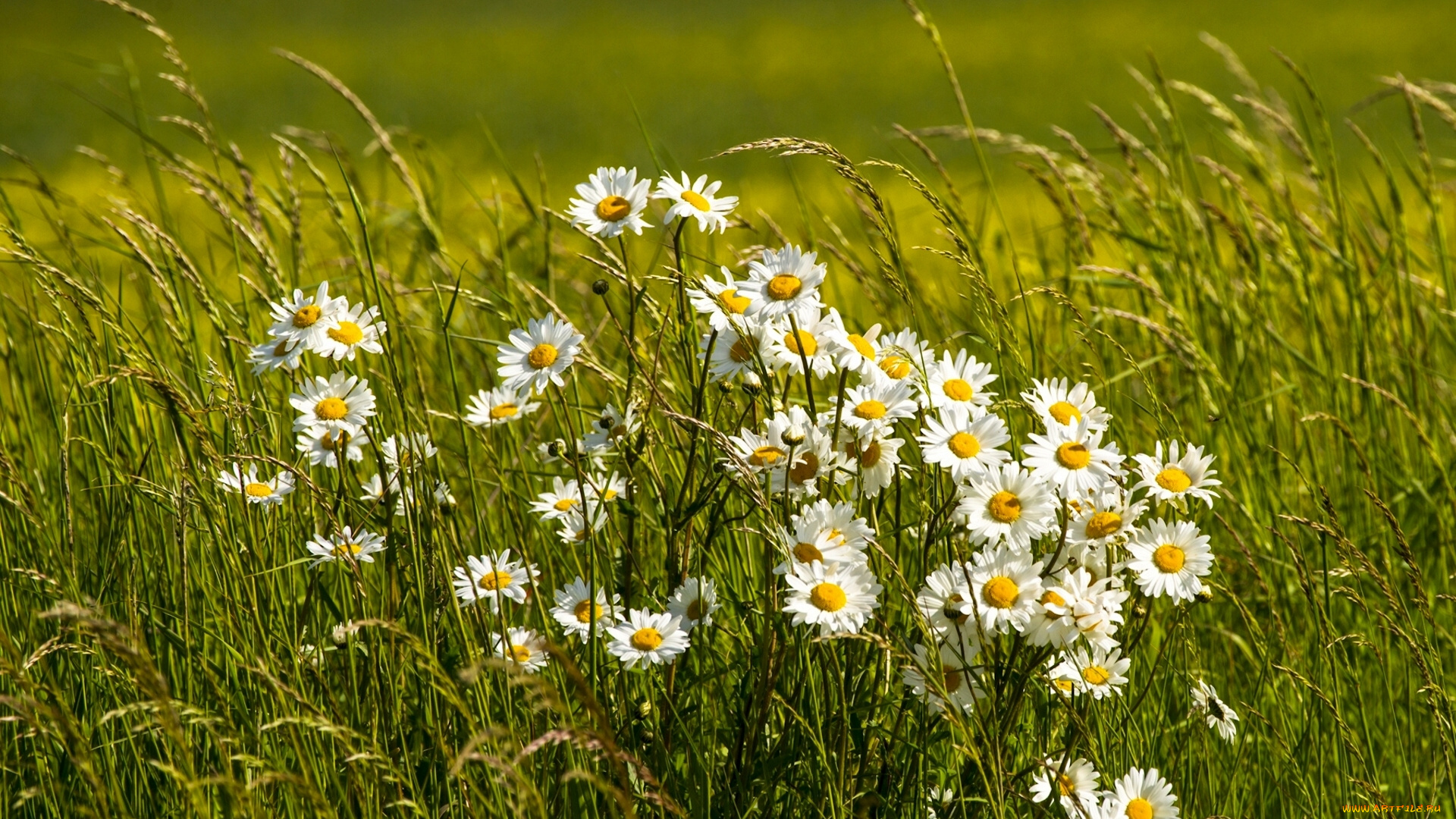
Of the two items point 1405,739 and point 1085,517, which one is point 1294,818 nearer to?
point 1405,739

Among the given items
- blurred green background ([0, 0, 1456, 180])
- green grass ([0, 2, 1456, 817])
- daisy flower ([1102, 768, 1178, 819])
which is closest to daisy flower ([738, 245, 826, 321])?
green grass ([0, 2, 1456, 817])

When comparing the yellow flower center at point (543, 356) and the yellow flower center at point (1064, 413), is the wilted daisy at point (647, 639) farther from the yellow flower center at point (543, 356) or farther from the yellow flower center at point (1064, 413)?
the yellow flower center at point (1064, 413)

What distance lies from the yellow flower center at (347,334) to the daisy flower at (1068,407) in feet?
2.77

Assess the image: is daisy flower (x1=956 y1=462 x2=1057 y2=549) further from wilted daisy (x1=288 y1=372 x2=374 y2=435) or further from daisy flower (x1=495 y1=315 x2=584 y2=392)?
wilted daisy (x1=288 y1=372 x2=374 y2=435)

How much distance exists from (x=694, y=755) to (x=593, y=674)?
156 mm

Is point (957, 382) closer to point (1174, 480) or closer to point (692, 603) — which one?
point (1174, 480)

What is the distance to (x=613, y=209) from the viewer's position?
1.41 m

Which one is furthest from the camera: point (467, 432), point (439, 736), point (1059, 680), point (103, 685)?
point (467, 432)

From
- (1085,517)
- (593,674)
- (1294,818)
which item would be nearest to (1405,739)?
(1294,818)

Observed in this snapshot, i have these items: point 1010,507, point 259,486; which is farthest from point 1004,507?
point 259,486

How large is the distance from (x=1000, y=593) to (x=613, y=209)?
64 centimetres

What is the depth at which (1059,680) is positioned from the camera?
147 centimetres

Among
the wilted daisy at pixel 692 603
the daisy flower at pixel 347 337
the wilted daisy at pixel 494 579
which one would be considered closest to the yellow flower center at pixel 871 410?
the wilted daisy at pixel 692 603

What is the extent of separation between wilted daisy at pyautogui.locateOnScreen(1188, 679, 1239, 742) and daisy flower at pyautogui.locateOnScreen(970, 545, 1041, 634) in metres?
0.37
